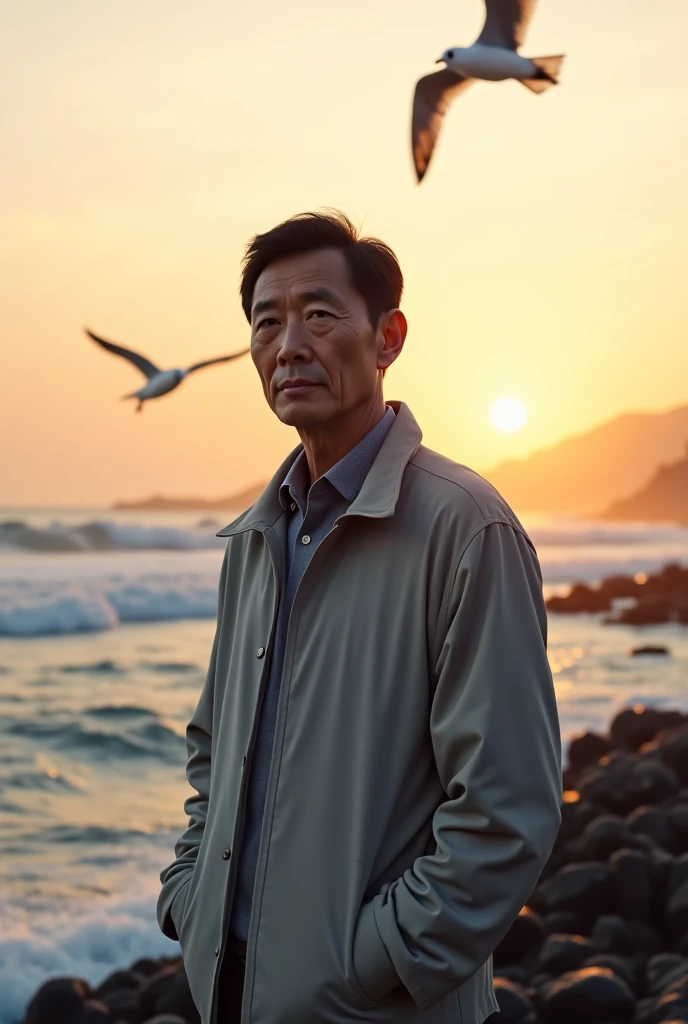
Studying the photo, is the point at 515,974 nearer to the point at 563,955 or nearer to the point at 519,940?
the point at 563,955

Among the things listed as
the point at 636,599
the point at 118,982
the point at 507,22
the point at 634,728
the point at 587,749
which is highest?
the point at 507,22

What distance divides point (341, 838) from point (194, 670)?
40.0ft

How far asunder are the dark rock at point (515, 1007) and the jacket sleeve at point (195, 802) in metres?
1.90

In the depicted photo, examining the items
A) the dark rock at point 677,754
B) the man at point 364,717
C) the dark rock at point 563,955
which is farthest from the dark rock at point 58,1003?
the dark rock at point 677,754

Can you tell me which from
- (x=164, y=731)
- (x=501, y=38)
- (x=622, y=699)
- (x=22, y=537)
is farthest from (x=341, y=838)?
(x=22, y=537)

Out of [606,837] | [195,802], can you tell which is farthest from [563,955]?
Result: [195,802]

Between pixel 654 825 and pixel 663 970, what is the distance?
61.6 inches

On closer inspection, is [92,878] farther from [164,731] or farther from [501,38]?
[501,38]

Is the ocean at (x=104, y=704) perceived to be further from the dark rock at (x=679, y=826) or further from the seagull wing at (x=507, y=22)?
the seagull wing at (x=507, y=22)

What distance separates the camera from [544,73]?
2984 mm

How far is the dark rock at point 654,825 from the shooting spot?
5465mm

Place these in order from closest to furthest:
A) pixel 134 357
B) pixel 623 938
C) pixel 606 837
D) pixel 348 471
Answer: pixel 348 471 < pixel 623 938 < pixel 134 357 < pixel 606 837

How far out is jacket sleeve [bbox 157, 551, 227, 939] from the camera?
202 centimetres

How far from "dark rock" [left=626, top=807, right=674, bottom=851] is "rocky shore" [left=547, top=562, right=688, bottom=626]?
13.2 meters
